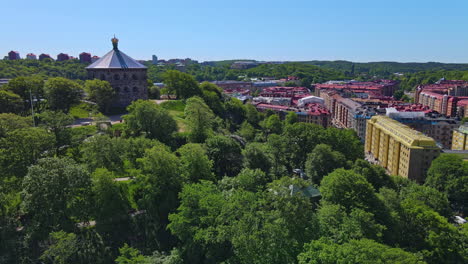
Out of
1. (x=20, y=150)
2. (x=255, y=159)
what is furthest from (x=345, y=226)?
(x=20, y=150)

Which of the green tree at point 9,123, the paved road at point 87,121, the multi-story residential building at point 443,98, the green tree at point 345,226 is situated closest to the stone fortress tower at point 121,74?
the paved road at point 87,121

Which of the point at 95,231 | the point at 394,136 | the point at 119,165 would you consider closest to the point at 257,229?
the point at 95,231

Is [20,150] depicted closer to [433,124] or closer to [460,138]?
[460,138]

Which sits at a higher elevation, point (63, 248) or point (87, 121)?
point (87, 121)

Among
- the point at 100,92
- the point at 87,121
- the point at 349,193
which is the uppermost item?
the point at 100,92

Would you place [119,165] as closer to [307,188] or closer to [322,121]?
[307,188]
